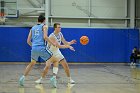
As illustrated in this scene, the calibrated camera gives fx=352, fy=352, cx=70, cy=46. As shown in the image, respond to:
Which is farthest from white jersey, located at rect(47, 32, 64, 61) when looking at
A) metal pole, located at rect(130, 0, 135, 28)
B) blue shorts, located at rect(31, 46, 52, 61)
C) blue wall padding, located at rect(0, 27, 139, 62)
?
metal pole, located at rect(130, 0, 135, 28)

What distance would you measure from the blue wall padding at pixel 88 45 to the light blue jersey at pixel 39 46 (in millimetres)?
14365

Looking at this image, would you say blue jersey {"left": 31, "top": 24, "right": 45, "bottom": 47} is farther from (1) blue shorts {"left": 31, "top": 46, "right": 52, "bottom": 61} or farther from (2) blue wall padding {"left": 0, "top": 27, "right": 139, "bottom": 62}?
(2) blue wall padding {"left": 0, "top": 27, "right": 139, "bottom": 62}

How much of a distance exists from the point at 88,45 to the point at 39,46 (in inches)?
588

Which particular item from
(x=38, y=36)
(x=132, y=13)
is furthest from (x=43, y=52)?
(x=132, y=13)

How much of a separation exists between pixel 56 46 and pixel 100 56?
580 inches

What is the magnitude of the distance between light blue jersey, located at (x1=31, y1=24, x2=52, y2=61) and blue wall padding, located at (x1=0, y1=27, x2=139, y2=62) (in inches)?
566

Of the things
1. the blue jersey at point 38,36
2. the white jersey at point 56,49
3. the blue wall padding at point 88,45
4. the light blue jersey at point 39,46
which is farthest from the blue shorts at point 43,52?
the blue wall padding at point 88,45

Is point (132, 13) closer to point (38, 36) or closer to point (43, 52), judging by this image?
point (38, 36)

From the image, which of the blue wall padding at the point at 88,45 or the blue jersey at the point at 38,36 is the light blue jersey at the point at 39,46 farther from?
the blue wall padding at the point at 88,45

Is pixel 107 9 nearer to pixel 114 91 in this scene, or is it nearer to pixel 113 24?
pixel 113 24

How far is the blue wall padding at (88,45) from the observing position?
24.5 meters

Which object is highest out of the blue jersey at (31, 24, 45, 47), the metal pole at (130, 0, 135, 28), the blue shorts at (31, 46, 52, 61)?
the metal pole at (130, 0, 135, 28)

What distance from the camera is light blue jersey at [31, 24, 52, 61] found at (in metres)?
10.1

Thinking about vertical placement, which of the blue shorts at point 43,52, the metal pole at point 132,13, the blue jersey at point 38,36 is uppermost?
the metal pole at point 132,13
